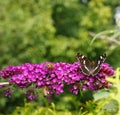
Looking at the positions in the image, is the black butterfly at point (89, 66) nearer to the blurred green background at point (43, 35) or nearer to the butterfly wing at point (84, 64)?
the butterfly wing at point (84, 64)

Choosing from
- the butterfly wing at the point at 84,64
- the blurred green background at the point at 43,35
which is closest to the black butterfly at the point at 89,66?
the butterfly wing at the point at 84,64

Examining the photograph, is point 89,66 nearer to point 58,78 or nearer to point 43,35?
point 58,78

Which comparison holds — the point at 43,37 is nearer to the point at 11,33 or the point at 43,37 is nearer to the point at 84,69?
the point at 11,33

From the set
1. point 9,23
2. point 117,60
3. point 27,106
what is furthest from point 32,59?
point 27,106

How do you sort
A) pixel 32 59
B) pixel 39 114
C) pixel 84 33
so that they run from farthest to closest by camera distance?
pixel 84 33
pixel 32 59
pixel 39 114

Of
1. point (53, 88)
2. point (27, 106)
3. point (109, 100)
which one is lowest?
point (109, 100)

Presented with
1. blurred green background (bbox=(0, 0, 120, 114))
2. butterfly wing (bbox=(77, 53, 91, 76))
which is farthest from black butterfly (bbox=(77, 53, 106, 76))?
blurred green background (bbox=(0, 0, 120, 114))

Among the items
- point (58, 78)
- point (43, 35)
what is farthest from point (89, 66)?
point (43, 35)
